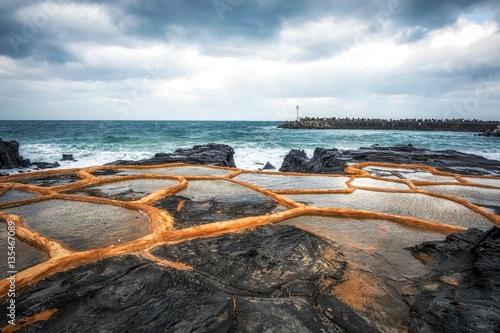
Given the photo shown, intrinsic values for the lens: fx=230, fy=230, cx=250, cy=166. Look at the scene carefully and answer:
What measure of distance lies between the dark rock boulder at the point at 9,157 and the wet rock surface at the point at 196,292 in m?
14.7

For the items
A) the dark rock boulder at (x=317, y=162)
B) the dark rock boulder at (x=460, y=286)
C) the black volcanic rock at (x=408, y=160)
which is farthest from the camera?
the dark rock boulder at (x=317, y=162)

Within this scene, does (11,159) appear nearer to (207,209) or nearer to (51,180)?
(51,180)

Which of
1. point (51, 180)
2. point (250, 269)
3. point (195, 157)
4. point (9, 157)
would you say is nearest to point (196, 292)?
point (250, 269)

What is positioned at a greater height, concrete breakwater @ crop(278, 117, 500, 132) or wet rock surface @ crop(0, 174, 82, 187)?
concrete breakwater @ crop(278, 117, 500, 132)

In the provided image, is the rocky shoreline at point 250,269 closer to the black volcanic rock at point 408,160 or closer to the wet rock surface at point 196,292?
the wet rock surface at point 196,292

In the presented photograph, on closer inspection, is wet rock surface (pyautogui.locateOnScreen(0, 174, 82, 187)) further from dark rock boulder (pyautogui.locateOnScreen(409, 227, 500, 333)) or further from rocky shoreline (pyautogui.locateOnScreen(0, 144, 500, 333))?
dark rock boulder (pyautogui.locateOnScreen(409, 227, 500, 333))

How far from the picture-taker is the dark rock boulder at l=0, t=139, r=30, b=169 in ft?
38.1

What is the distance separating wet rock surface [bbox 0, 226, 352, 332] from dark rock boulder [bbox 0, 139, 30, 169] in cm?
1468

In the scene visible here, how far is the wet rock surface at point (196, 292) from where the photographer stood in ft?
4.48

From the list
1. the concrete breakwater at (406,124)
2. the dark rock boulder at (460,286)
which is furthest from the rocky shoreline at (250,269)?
the concrete breakwater at (406,124)

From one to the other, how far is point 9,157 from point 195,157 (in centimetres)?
1048

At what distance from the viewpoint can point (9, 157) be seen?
39.0 feet

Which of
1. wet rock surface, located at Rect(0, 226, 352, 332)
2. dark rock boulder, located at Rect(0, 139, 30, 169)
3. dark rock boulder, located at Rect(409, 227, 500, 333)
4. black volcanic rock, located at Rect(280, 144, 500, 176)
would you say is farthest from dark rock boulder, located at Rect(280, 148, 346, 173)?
dark rock boulder, located at Rect(0, 139, 30, 169)

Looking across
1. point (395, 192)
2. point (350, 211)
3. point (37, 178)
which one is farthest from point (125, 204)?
point (395, 192)
